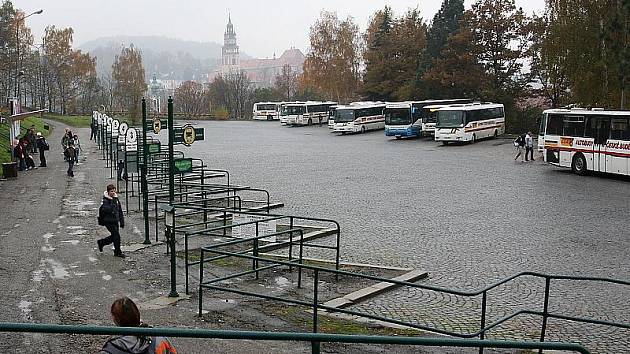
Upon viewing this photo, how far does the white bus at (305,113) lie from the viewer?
238 ft

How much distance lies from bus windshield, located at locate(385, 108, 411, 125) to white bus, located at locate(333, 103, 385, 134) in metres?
6.38

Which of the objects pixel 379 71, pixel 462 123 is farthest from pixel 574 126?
pixel 379 71

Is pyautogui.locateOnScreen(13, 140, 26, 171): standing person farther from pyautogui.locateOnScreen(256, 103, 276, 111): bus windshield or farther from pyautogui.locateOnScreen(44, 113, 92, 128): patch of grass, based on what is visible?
pyautogui.locateOnScreen(256, 103, 276, 111): bus windshield

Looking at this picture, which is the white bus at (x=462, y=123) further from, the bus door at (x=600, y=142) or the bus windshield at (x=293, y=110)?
the bus windshield at (x=293, y=110)

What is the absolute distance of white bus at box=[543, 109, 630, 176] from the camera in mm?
26594

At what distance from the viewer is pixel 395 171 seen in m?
30.7

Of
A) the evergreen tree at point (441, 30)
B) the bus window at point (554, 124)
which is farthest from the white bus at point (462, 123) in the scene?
the evergreen tree at point (441, 30)

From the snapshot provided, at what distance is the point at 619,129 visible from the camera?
2658cm

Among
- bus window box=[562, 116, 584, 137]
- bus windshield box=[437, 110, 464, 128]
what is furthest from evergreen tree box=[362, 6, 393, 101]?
bus window box=[562, 116, 584, 137]

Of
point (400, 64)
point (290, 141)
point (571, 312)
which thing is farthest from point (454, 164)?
point (400, 64)

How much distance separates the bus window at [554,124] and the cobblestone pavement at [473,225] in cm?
175

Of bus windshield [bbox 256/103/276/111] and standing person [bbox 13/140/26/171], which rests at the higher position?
bus windshield [bbox 256/103/276/111]

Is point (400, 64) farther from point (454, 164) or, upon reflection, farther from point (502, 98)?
point (454, 164)

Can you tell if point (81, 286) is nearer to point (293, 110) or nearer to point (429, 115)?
point (429, 115)
